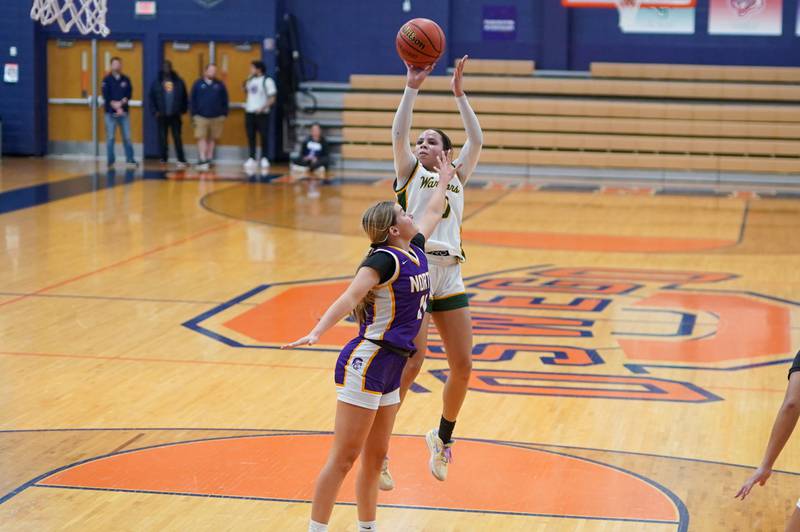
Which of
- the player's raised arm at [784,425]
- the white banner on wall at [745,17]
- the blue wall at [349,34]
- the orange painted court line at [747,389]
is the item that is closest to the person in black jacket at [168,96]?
the blue wall at [349,34]

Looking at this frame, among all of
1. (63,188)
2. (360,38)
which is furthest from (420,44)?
(360,38)

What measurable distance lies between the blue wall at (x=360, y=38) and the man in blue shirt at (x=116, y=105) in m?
1.67

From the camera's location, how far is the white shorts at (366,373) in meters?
4.97

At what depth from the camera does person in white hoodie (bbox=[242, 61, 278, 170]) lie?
23.3 metres

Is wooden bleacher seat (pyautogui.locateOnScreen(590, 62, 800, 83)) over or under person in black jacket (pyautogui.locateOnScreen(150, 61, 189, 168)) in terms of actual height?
over

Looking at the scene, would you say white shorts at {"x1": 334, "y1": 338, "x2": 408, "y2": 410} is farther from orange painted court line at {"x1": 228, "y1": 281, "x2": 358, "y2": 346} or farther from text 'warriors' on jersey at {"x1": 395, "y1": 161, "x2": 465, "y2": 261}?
orange painted court line at {"x1": 228, "y1": 281, "x2": 358, "y2": 346}

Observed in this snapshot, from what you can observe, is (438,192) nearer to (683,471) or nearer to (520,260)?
(683,471)

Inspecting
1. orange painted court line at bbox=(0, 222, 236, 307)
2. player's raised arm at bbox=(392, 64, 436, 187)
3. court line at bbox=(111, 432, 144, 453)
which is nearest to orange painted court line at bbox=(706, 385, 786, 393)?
player's raised arm at bbox=(392, 64, 436, 187)

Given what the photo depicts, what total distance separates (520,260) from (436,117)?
35.1 ft

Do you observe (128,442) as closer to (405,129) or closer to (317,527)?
(317,527)

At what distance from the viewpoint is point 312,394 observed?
809 centimetres

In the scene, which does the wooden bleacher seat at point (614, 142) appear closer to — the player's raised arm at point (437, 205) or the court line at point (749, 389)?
the court line at point (749, 389)

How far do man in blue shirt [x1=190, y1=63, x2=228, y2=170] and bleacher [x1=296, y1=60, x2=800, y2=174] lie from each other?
247 centimetres

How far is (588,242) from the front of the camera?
49.0ft
